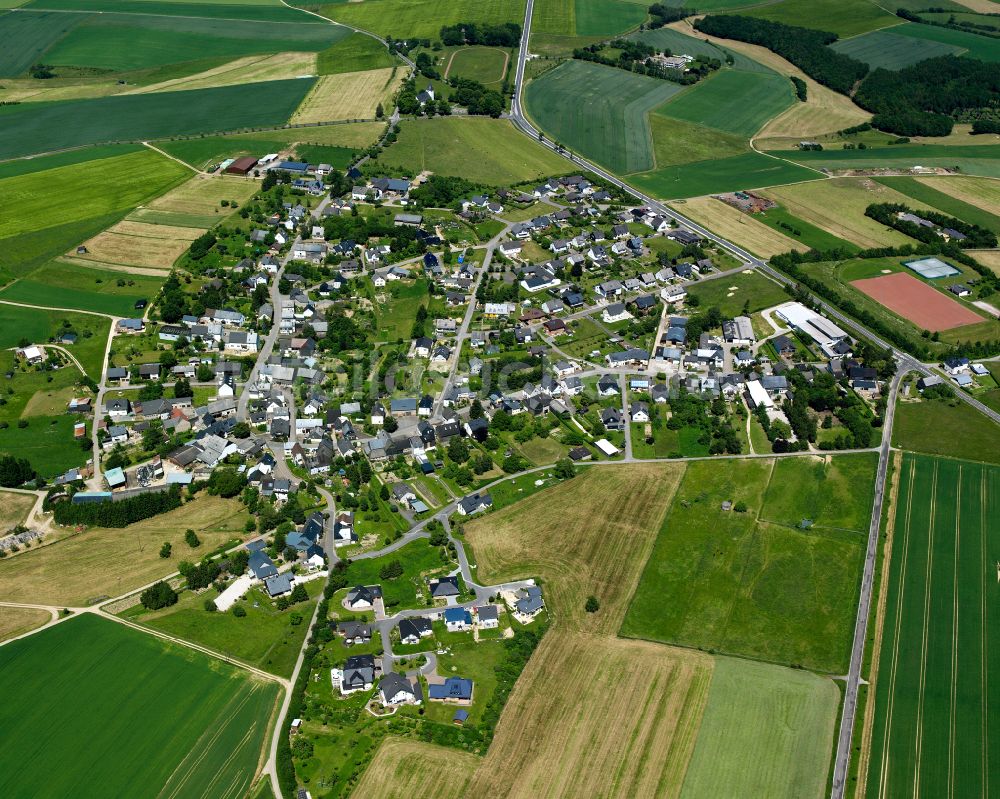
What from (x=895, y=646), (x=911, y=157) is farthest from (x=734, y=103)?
(x=895, y=646)

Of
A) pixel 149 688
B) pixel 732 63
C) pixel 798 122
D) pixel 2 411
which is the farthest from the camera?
pixel 732 63

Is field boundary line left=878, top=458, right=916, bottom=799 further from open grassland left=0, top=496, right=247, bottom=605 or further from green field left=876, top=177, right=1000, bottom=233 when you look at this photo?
green field left=876, top=177, right=1000, bottom=233

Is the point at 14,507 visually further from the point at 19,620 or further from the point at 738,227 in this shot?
the point at 738,227

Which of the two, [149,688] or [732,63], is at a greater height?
[732,63]

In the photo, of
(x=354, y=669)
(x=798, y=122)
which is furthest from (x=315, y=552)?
(x=798, y=122)

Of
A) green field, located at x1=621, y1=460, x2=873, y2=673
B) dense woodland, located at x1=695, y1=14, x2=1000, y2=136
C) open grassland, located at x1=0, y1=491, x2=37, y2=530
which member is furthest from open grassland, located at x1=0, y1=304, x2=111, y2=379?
dense woodland, located at x1=695, y1=14, x2=1000, y2=136

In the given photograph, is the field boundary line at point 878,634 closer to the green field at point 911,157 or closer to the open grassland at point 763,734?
the open grassland at point 763,734

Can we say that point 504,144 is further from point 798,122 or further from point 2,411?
point 2,411
